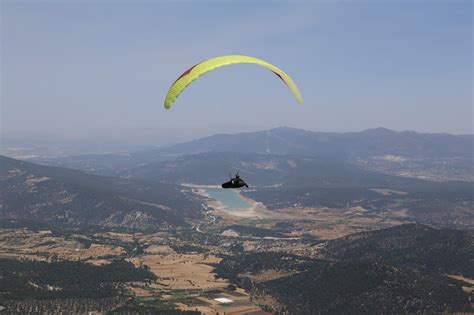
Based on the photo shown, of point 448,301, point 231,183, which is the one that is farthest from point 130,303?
point 231,183

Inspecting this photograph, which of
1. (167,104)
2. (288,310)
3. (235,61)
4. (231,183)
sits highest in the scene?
(235,61)

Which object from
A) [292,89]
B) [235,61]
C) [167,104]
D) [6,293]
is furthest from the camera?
[6,293]

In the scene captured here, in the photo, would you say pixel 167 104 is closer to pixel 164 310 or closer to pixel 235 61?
pixel 235 61

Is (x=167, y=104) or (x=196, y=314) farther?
(x=196, y=314)

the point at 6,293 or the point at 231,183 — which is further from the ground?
the point at 231,183

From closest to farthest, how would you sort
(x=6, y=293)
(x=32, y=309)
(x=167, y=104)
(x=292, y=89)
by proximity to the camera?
(x=167, y=104), (x=292, y=89), (x=32, y=309), (x=6, y=293)

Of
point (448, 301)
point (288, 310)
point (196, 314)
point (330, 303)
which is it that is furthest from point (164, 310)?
point (448, 301)

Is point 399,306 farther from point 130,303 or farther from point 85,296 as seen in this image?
point 85,296
